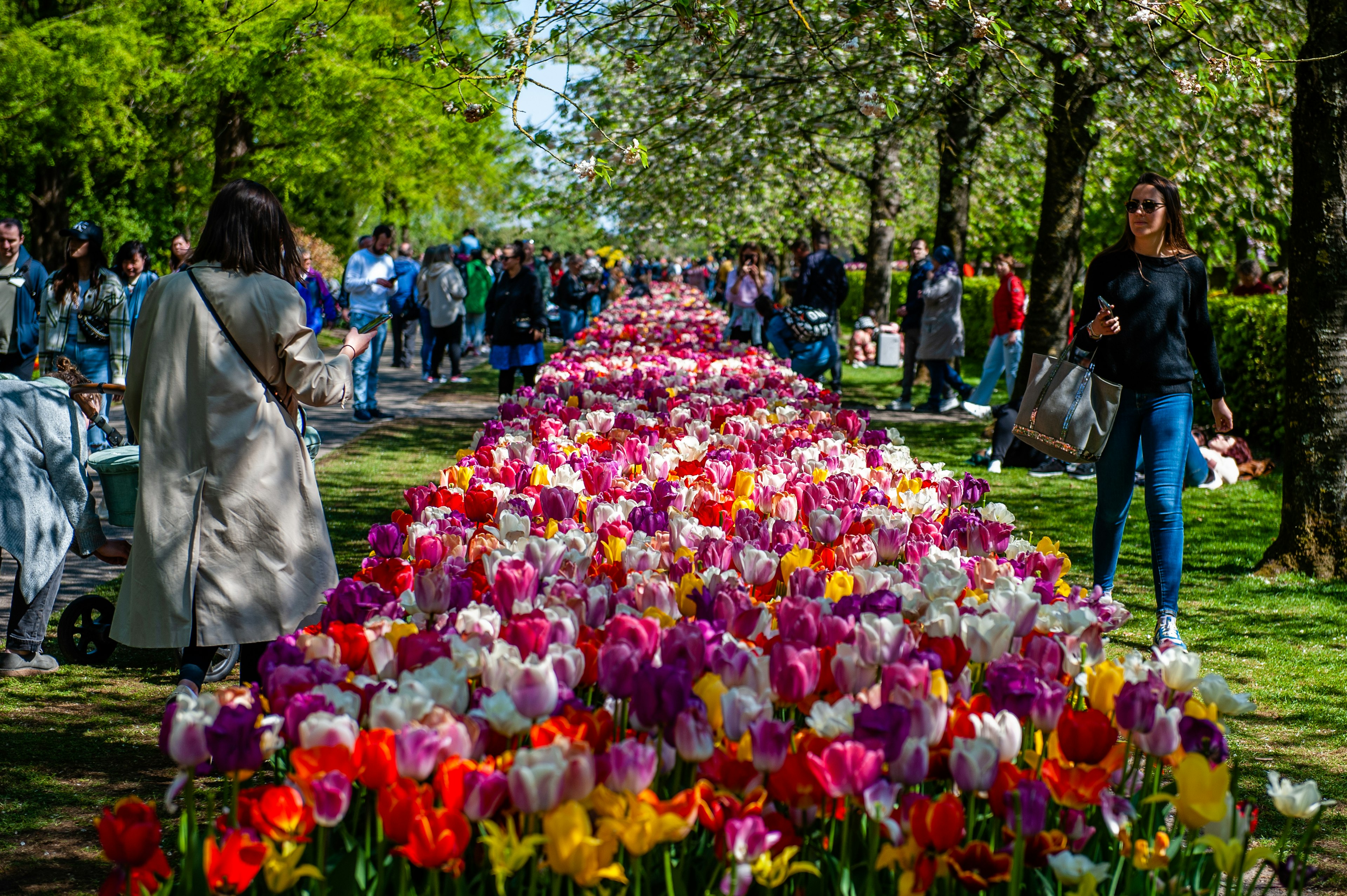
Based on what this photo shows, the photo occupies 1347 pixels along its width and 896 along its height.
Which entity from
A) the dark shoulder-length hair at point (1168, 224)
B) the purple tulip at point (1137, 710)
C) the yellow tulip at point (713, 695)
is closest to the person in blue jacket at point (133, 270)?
the dark shoulder-length hair at point (1168, 224)

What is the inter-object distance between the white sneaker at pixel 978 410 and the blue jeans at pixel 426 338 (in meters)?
7.23

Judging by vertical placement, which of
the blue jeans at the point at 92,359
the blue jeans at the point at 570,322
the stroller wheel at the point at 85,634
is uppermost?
the blue jeans at the point at 570,322

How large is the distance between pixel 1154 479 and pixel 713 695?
3781 mm

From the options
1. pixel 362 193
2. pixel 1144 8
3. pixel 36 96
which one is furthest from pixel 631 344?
pixel 362 193

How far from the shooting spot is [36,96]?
22688mm

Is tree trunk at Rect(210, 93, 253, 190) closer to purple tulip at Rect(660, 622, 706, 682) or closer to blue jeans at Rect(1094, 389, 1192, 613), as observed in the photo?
blue jeans at Rect(1094, 389, 1192, 613)

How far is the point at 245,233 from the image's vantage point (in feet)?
12.8

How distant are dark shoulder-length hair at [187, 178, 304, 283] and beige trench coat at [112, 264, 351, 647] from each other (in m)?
0.05

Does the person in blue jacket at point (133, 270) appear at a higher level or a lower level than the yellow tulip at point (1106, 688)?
higher

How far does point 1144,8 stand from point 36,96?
21688 millimetres

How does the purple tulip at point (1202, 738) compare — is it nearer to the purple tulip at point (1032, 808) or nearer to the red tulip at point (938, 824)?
the purple tulip at point (1032, 808)

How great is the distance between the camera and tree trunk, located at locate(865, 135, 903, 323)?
21.6 m

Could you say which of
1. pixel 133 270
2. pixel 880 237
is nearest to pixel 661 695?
pixel 133 270

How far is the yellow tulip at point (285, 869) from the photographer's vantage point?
72.4 inches
